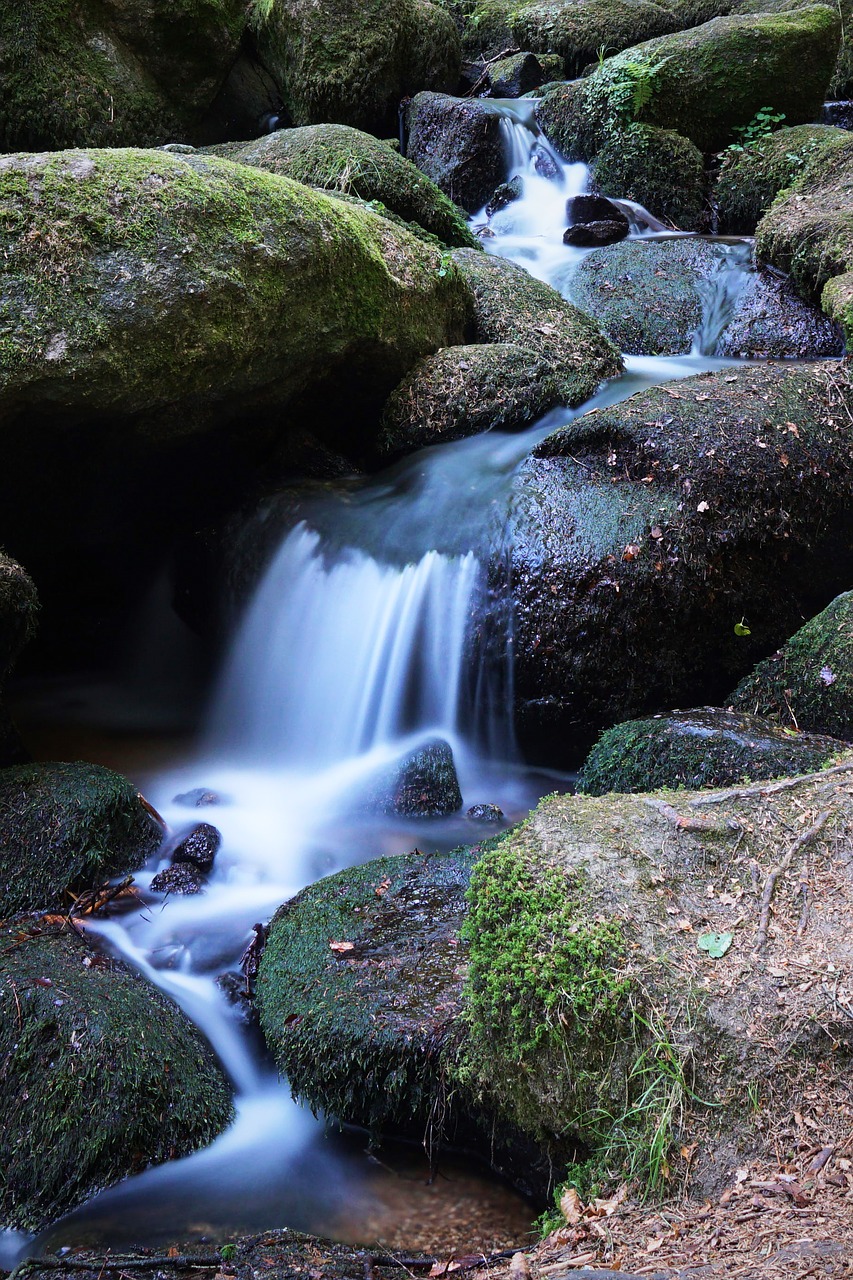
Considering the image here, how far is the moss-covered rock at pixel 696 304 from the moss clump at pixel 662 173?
127 centimetres

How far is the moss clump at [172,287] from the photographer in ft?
15.1

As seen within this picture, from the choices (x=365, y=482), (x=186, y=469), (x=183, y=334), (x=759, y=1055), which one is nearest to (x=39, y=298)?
(x=183, y=334)

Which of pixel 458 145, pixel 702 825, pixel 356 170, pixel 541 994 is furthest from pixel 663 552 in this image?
pixel 458 145

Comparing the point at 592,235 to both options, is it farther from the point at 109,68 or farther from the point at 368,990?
the point at 368,990

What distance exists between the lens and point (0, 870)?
4.05 m

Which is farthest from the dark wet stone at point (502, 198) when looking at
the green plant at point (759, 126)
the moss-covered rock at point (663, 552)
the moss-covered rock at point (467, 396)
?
the moss-covered rock at point (663, 552)

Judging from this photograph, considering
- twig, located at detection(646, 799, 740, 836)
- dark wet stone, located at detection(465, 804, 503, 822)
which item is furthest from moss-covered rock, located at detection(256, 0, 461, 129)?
twig, located at detection(646, 799, 740, 836)

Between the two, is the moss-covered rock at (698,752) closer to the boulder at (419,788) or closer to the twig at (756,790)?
the boulder at (419,788)

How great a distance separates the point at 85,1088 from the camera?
295 cm

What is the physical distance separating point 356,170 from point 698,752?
598 cm

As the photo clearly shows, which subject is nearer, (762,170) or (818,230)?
(818,230)

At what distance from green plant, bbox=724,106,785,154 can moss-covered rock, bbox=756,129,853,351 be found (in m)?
1.44

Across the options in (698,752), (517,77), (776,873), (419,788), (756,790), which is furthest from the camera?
(517,77)

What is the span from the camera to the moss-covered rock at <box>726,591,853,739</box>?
4676 mm
